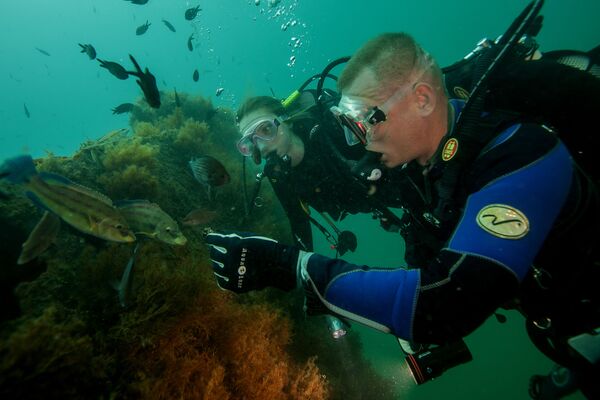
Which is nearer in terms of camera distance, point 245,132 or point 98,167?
point 98,167

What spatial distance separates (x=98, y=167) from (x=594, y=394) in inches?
250

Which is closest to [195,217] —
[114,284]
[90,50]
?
[114,284]

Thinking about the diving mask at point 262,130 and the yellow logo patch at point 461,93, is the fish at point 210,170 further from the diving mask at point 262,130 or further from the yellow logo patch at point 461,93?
the yellow logo patch at point 461,93

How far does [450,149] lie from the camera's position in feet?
7.09

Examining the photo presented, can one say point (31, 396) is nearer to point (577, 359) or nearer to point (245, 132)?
point (577, 359)

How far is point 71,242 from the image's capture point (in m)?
3.40

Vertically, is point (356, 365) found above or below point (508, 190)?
below

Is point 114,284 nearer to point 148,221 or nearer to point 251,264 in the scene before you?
point 148,221

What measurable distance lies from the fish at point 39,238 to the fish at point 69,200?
9.6 inches

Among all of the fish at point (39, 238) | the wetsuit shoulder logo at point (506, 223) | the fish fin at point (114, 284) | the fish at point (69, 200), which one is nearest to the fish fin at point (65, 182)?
the fish at point (69, 200)

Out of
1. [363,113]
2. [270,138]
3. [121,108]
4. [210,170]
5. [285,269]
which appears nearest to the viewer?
[285,269]

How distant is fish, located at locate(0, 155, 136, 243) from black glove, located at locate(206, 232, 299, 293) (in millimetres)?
735

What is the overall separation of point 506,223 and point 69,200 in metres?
2.83

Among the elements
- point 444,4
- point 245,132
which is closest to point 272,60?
point 444,4
